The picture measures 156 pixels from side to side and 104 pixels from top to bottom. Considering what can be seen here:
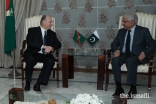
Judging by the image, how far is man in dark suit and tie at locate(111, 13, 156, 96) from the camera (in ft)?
10.6

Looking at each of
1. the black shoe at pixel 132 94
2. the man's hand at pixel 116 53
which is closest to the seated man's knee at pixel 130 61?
the man's hand at pixel 116 53

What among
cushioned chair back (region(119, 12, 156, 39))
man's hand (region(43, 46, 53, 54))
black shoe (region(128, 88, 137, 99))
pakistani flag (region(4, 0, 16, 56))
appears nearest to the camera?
black shoe (region(128, 88, 137, 99))

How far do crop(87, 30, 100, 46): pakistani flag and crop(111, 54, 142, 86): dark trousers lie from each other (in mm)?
1259

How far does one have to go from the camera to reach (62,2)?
468cm

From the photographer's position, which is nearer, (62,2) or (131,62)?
(131,62)

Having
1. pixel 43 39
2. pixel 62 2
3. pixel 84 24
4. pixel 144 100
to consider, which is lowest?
pixel 144 100

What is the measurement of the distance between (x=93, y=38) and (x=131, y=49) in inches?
50.3

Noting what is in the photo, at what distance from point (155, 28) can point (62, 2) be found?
1990mm

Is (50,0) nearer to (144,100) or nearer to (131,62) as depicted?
(131,62)

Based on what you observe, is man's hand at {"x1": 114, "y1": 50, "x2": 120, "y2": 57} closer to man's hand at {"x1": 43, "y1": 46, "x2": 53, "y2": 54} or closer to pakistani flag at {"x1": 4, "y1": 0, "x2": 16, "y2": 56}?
man's hand at {"x1": 43, "y1": 46, "x2": 53, "y2": 54}

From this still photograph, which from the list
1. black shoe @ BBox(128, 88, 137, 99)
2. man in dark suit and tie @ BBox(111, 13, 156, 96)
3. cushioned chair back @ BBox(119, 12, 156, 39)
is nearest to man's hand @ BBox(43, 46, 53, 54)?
man in dark suit and tie @ BBox(111, 13, 156, 96)

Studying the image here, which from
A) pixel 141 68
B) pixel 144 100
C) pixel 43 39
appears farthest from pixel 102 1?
pixel 144 100

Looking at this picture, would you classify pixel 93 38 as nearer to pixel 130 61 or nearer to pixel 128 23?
pixel 128 23

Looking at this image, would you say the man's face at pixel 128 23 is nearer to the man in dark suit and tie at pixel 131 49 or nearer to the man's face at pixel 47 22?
the man in dark suit and tie at pixel 131 49
